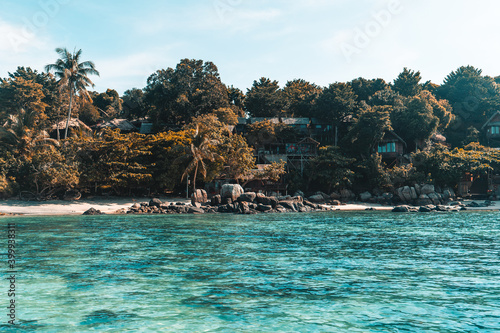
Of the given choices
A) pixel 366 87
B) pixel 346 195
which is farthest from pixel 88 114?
pixel 366 87

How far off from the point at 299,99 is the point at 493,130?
2920 cm

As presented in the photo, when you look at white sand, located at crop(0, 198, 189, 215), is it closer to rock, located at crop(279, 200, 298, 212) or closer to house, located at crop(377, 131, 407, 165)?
rock, located at crop(279, 200, 298, 212)

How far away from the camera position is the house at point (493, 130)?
56.2 m

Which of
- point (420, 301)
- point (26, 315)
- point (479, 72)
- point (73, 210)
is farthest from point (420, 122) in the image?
point (26, 315)

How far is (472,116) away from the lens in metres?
62.9

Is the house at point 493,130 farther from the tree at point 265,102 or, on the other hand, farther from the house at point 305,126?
the tree at point 265,102

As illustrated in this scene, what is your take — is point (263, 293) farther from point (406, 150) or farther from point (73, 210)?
point (406, 150)

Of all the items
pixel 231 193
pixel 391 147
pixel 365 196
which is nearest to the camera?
pixel 231 193

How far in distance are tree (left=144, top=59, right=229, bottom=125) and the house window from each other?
22231 mm

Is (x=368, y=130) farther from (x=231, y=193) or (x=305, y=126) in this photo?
(x=231, y=193)

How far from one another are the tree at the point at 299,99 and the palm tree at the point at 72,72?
96.2ft

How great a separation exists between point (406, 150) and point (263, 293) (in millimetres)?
50092

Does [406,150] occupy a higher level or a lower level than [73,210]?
higher

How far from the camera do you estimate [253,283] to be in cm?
1036
